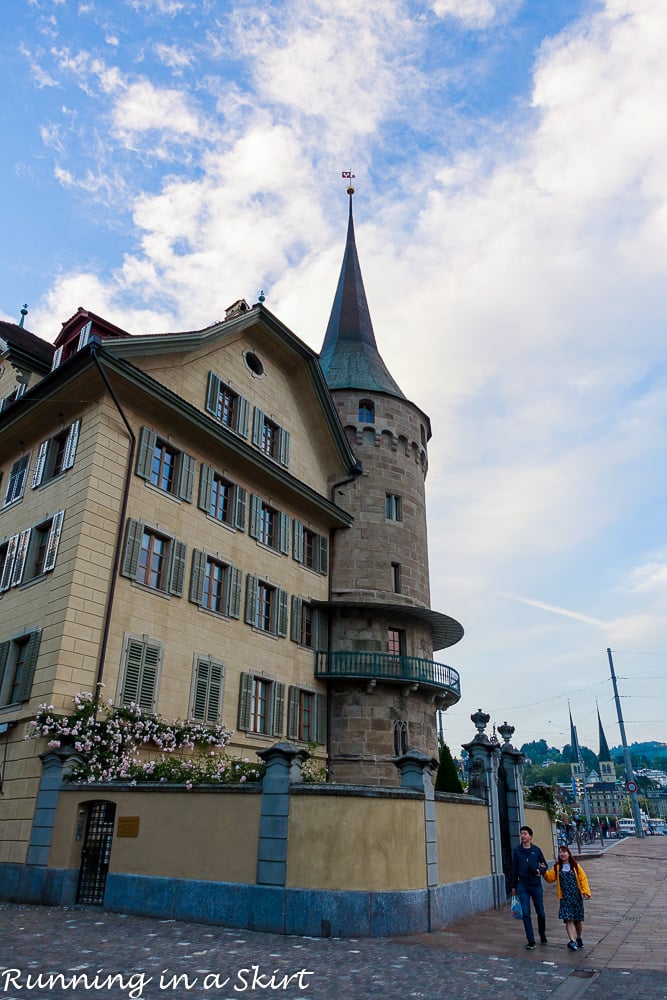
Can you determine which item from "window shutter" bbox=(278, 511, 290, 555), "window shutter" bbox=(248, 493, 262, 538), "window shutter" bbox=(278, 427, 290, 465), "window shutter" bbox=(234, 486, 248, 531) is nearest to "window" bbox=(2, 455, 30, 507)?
"window shutter" bbox=(234, 486, 248, 531)

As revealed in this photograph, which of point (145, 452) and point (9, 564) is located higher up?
point (145, 452)

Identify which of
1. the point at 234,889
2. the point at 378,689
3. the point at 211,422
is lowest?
the point at 234,889

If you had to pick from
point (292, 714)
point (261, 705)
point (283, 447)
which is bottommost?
point (292, 714)

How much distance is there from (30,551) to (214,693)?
6.08 metres

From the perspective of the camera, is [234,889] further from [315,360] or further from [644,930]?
[315,360]

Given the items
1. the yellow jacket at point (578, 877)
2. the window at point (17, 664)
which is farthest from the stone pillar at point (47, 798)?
the yellow jacket at point (578, 877)

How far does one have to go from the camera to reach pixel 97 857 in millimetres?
13750

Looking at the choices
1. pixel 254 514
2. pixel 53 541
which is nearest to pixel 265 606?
pixel 254 514

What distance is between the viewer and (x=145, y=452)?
1895 cm

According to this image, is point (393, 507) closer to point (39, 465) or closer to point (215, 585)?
point (215, 585)

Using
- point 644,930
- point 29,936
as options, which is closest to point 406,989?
point 29,936

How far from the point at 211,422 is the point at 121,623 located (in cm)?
653

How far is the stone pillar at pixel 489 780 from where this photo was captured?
16531 millimetres

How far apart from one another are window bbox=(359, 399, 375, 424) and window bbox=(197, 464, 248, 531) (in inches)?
323
